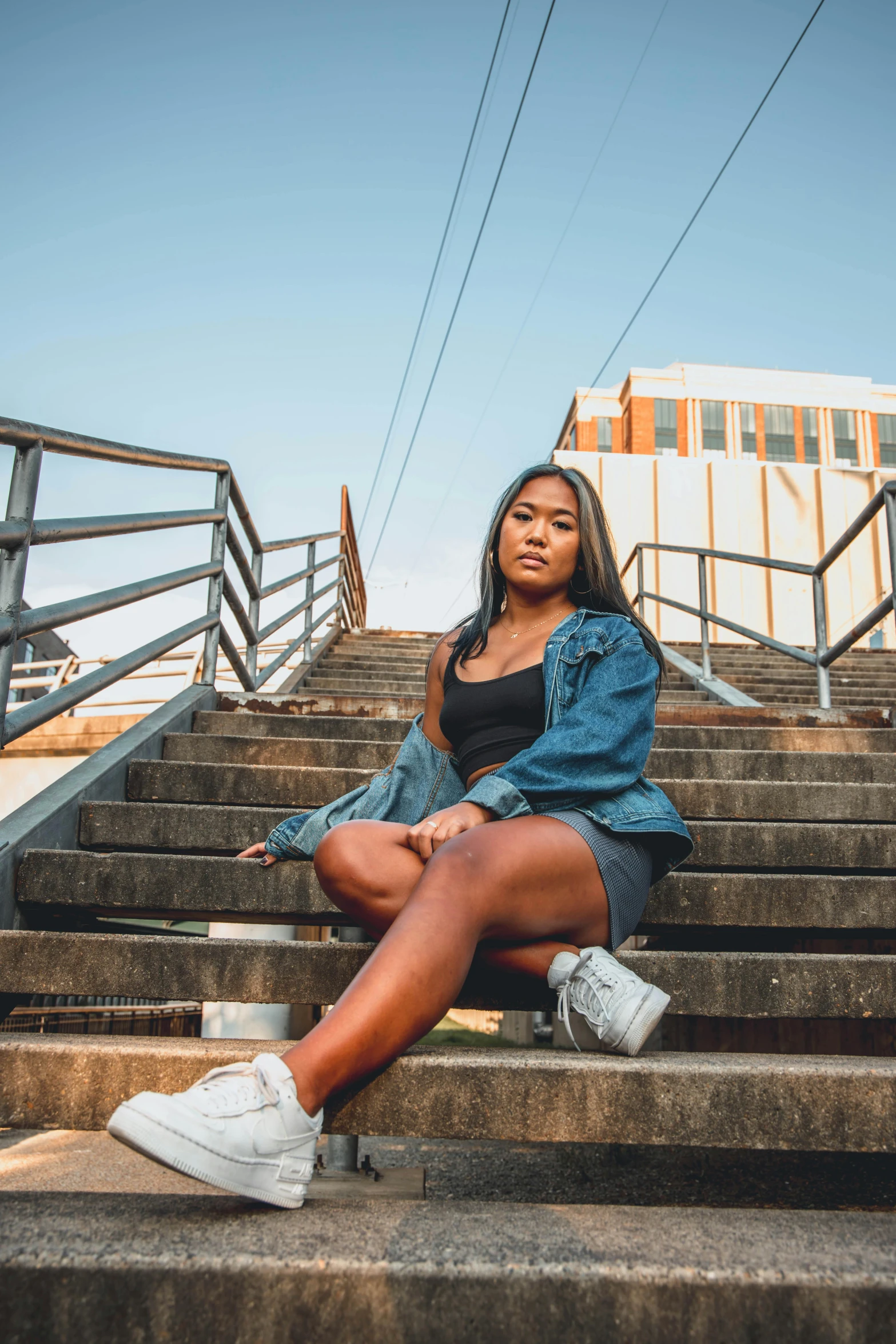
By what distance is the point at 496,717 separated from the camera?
69.8 inches

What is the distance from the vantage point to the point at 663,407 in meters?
26.3

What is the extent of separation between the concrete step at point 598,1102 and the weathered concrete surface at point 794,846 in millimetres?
870

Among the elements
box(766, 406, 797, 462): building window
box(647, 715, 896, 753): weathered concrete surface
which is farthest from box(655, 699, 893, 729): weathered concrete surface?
box(766, 406, 797, 462): building window

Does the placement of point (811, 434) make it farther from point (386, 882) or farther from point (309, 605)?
point (386, 882)

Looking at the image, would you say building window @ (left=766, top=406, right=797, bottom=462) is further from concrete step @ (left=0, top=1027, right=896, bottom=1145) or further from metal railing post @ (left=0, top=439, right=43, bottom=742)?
concrete step @ (left=0, top=1027, right=896, bottom=1145)

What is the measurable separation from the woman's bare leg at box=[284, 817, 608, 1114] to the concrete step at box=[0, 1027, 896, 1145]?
0.30 ft

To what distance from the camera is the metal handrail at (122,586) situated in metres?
1.92

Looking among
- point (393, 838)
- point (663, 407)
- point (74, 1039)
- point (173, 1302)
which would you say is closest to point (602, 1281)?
point (173, 1302)

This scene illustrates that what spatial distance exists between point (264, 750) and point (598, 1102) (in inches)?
69.1

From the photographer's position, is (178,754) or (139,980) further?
(178,754)

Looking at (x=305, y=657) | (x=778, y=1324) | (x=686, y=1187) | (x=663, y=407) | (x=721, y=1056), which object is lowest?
(x=686, y=1187)

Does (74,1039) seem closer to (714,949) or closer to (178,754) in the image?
(178,754)

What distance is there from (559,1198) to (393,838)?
3.18m

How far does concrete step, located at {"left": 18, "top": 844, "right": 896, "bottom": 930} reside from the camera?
6.16 ft
